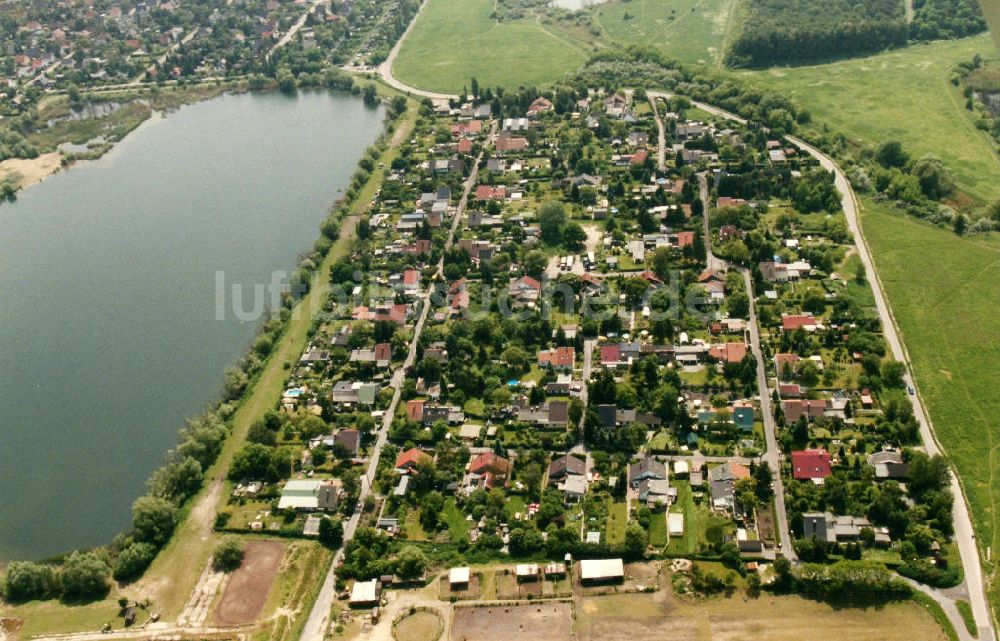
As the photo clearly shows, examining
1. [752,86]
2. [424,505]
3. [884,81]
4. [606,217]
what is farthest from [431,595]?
[884,81]

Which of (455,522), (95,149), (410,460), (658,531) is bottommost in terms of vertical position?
(95,149)

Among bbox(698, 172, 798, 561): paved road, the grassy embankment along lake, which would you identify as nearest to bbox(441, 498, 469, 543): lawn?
the grassy embankment along lake

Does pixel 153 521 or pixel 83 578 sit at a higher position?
pixel 153 521

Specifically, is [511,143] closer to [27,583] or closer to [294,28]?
[294,28]

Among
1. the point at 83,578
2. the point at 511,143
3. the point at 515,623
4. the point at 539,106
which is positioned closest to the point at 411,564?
the point at 515,623

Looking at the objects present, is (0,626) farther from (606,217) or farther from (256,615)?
(606,217)

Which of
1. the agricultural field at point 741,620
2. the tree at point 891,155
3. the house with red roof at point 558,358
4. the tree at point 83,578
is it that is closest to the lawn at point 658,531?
the agricultural field at point 741,620
